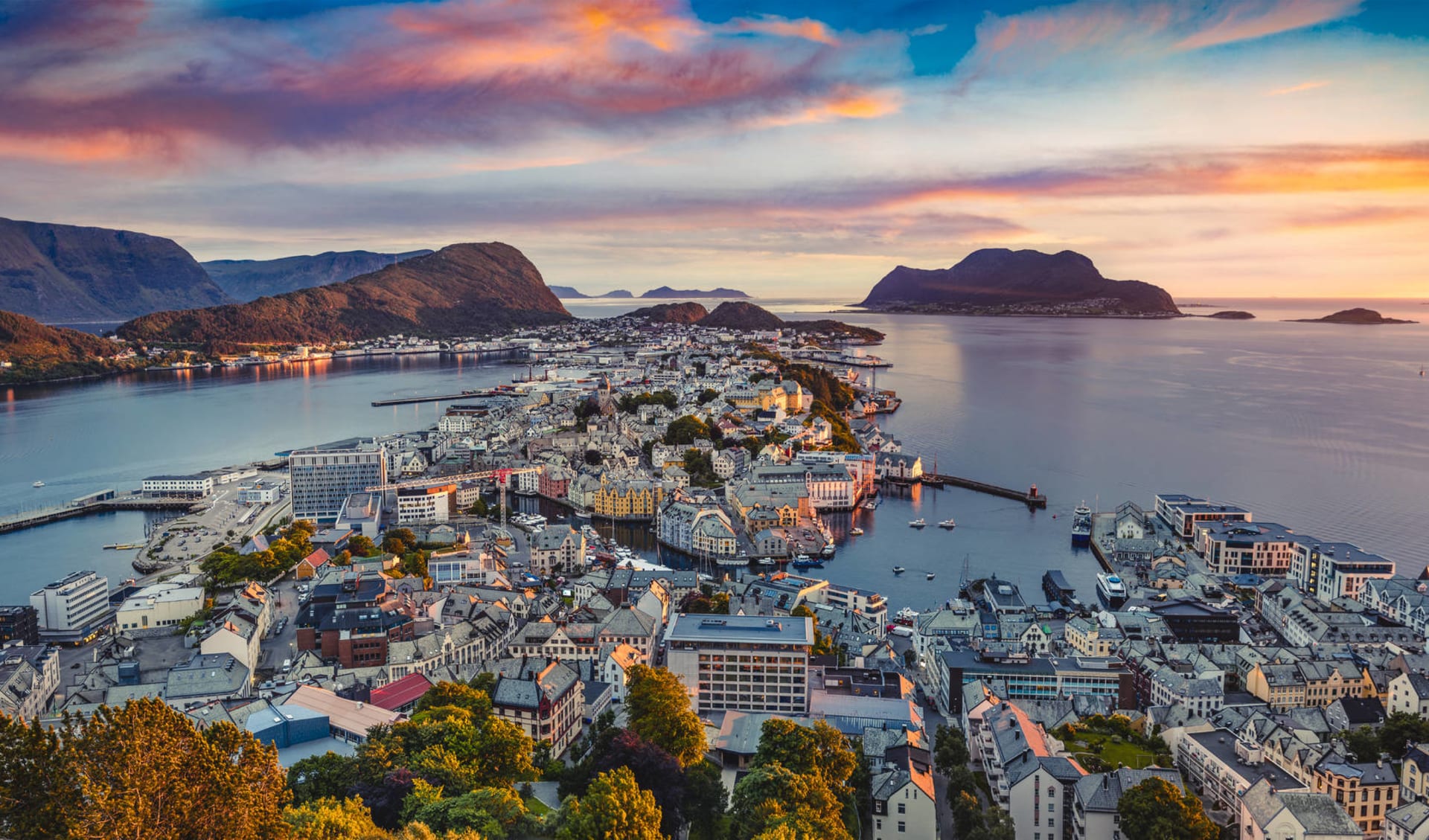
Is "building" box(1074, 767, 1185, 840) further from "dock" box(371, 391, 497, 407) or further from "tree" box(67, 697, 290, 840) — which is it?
"dock" box(371, 391, 497, 407)

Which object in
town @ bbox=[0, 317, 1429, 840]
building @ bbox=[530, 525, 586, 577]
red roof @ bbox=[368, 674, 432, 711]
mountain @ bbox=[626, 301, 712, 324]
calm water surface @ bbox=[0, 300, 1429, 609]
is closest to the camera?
town @ bbox=[0, 317, 1429, 840]

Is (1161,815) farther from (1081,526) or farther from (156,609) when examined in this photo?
(156,609)

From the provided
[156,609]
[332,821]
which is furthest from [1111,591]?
[156,609]

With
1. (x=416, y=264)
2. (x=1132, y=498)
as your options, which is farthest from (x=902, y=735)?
(x=416, y=264)

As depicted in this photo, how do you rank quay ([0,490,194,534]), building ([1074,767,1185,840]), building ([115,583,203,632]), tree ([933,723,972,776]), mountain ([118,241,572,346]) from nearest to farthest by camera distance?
building ([1074,767,1185,840]) < tree ([933,723,972,776]) < building ([115,583,203,632]) < quay ([0,490,194,534]) < mountain ([118,241,572,346])

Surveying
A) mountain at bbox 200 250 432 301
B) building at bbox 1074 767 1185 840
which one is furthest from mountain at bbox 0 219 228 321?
building at bbox 1074 767 1185 840

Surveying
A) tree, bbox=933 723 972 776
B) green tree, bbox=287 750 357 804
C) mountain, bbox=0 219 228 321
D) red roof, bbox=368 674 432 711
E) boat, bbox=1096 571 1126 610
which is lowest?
boat, bbox=1096 571 1126 610

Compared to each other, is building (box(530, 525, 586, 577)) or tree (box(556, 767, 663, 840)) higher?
tree (box(556, 767, 663, 840))

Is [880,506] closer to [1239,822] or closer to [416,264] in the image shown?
[1239,822]
